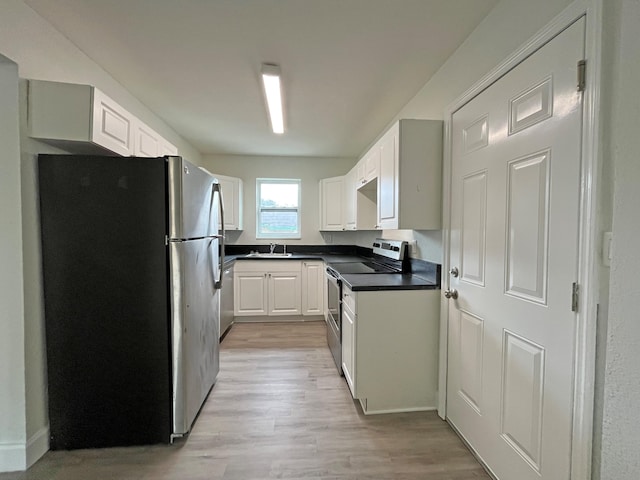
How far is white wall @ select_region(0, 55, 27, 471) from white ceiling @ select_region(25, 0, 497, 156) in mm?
651

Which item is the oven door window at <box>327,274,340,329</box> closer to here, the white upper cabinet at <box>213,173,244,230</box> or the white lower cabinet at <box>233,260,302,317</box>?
the white lower cabinet at <box>233,260,302,317</box>

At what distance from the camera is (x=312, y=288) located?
421 cm

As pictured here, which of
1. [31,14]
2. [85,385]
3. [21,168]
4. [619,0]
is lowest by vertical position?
[85,385]

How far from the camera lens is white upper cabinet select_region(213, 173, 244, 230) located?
4.32 meters

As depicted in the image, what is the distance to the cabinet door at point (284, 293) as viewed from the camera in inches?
164

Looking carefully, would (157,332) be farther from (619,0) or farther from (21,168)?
(619,0)

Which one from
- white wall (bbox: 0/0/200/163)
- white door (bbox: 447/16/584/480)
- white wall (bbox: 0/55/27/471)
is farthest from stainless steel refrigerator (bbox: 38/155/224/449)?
white door (bbox: 447/16/584/480)

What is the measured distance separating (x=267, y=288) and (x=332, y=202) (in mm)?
1626

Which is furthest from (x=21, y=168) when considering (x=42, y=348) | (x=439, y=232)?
(x=439, y=232)

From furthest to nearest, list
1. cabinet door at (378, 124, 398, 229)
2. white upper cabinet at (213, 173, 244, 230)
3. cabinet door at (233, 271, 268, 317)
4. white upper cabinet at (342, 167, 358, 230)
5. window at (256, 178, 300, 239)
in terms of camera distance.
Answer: window at (256, 178, 300, 239) → white upper cabinet at (213, 173, 244, 230) → cabinet door at (233, 271, 268, 317) → white upper cabinet at (342, 167, 358, 230) → cabinet door at (378, 124, 398, 229)

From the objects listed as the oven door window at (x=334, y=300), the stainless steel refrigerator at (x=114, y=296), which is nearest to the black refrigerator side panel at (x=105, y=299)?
the stainless steel refrigerator at (x=114, y=296)

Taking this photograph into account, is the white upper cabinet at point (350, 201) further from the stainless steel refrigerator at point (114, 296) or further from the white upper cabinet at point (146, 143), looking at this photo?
the stainless steel refrigerator at point (114, 296)

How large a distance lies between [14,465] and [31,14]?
8.13 ft

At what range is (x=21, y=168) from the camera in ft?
5.17
